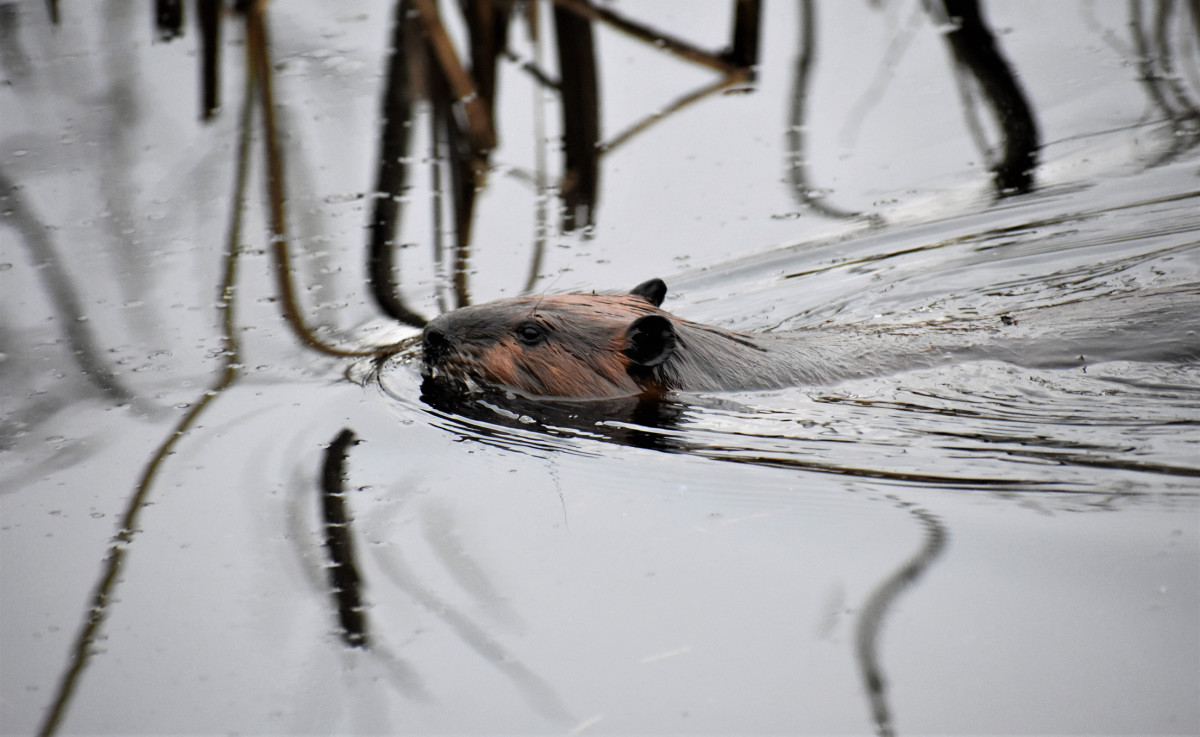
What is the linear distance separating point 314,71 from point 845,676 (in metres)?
6.36

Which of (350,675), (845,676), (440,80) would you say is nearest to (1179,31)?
(440,80)

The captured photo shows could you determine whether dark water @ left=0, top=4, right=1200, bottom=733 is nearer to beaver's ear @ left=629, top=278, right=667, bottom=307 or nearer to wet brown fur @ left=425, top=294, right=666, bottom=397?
wet brown fur @ left=425, top=294, right=666, bottom=397

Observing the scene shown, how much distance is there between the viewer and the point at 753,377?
4.78m

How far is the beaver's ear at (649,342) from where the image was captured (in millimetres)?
4621

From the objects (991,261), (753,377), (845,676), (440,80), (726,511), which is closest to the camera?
(845,676)

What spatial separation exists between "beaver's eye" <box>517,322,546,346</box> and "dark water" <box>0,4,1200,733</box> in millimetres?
245

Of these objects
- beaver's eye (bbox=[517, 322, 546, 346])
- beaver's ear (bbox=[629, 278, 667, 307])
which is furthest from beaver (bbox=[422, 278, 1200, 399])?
beaver's ear (bbox=[629, 278, 667, 307])

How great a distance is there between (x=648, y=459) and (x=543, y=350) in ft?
2.58

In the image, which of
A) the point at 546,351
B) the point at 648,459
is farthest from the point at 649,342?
the point at 648,459

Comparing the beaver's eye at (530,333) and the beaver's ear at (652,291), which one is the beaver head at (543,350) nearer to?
the beaver's eye at (530,333)

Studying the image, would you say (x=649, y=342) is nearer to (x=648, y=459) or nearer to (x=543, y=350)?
(x=543, y=350)

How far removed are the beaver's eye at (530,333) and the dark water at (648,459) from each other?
0.80ft

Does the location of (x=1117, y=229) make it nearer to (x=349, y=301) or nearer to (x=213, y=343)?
(x=349, y=301)

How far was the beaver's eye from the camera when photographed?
15.7 feet
